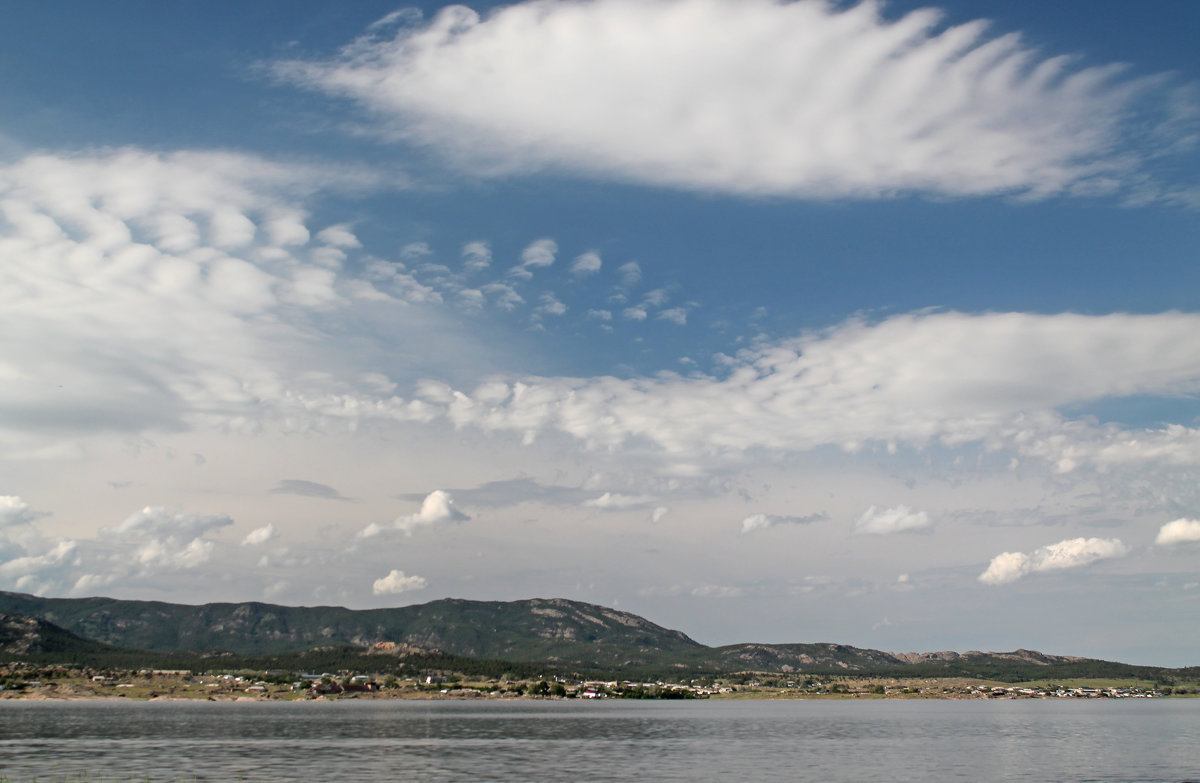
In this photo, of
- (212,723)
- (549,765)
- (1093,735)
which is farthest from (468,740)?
(1093,735)

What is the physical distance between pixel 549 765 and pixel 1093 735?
371 ft

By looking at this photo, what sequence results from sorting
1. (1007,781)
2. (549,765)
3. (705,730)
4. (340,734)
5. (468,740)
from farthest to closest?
1. (705,730)
2. (340,734)
3. (468,740)
4. (549,765)
5. (1007,781)

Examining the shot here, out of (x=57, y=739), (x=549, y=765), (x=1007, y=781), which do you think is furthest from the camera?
(x=57, y=739)

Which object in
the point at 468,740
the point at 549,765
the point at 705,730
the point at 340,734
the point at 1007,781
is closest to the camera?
the point at 1007,781

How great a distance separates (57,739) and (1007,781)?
12552 centimetres

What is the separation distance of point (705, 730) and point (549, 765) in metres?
79.8

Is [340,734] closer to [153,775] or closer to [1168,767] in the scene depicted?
[153,775]

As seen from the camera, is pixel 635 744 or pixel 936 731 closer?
pixel 635 744

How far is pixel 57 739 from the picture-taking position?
124 metres

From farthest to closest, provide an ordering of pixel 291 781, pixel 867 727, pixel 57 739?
pixel 867 727 → pixel 57 739 → pixel 291 781

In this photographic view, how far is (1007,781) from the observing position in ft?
269

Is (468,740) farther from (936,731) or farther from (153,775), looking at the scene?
(936,731)

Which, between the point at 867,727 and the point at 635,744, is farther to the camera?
the point at 867,727

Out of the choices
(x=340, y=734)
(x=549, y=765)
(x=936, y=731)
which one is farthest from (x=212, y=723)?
(x=936, y=731)
